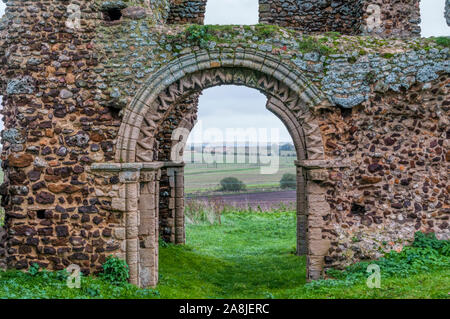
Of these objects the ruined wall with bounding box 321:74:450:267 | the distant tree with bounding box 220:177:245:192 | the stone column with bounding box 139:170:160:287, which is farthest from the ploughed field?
the ruined wall with bounding box 321:74:450:267

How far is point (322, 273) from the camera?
23.9ft

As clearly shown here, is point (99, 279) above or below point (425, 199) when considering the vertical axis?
below

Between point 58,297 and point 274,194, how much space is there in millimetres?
22060

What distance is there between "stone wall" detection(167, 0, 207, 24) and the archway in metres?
5.00

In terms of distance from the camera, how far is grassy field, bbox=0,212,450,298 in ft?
20.6

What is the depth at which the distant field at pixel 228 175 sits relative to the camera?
3206cm

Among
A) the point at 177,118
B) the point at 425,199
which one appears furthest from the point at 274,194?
the point at 425,199

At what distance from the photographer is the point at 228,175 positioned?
1455 inches

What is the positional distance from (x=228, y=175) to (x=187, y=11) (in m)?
25.9

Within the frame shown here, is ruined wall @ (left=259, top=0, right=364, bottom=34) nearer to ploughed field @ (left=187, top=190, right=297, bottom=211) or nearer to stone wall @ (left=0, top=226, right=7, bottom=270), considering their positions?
stone wall @ (left=0, top=226, right=7, bottom=270)

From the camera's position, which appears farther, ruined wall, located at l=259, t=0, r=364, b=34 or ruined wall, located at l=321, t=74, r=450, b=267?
ruined wall, located at l=259, t=0, r=364, b=34

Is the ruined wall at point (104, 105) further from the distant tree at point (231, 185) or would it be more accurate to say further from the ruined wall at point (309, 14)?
the distant tree at point (231, 185)

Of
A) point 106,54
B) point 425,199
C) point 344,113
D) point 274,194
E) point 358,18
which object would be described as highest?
point 358,18

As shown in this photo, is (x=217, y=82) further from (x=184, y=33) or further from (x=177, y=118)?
(x=177, y=118)
